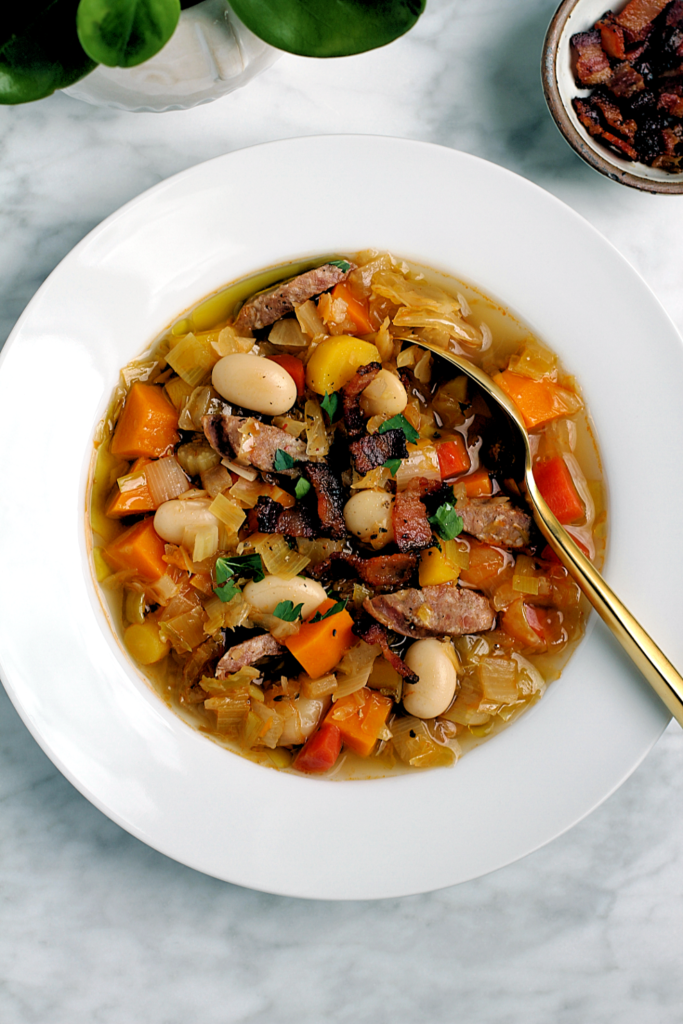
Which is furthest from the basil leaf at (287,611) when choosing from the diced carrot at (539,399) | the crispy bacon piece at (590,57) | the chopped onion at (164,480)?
the crispy bacon piece at (590,57)

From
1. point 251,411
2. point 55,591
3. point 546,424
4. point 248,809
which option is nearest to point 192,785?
A: point 248,809

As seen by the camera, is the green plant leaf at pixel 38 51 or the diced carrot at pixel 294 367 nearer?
the green plant leaf at pixel 38 51

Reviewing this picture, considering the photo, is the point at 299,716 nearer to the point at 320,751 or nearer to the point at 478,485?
the point at 320,751

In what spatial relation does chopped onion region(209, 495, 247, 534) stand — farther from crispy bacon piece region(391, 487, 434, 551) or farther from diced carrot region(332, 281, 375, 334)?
diced carrot region(332, 281, 375, 334)

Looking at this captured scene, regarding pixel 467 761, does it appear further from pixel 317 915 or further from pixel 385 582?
pixel 317 915

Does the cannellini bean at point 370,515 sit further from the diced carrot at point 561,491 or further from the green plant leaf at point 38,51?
the green plant leaf at point 38,51
